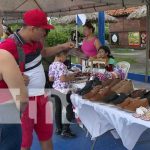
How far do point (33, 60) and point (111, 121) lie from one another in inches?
36.3

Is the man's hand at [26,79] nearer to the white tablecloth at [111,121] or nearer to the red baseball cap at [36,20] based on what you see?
the red baseball cap at [36,20]

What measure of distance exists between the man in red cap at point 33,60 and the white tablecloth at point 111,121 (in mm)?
552

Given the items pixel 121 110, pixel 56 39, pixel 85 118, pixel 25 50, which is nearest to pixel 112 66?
pixel 85 118

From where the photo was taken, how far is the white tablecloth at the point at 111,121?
2962mm

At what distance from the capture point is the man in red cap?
2.81 metres

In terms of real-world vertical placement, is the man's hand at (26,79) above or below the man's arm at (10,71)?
below

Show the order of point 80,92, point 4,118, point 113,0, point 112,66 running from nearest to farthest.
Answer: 1. point 4,118
2. point 80,92
3. point 112,66
4. point 113,0

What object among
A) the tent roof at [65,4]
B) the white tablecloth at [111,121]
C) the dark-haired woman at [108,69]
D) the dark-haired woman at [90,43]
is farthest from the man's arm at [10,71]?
the tent roof at [65,4]

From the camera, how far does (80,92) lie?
12.6ft

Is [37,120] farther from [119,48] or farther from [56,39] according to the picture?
[119,48]

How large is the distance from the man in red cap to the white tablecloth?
1.81 ft

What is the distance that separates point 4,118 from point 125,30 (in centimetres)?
2085

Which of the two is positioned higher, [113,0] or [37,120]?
[113,0]

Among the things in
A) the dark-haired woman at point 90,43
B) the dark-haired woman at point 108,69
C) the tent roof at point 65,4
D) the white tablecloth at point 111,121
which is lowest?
the white tablecloth at point 111,121
